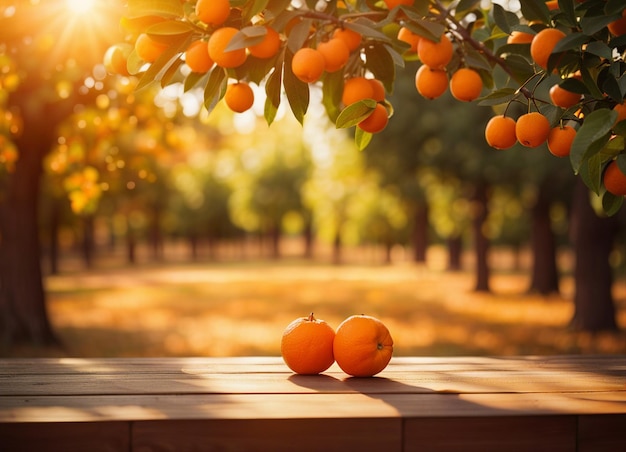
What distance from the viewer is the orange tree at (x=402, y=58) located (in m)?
2.16

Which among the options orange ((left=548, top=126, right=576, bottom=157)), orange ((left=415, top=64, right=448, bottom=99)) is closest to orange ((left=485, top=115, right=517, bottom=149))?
orange ((left=548, top=126, right=576, bottom=157))

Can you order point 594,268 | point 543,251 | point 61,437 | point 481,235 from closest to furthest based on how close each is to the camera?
point 61,437 < point 594,268 < point 543,251 < point 481,235

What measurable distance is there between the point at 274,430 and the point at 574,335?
10.4 metres

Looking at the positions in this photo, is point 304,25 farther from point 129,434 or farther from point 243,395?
point 129,434

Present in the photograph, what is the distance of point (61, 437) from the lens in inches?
73.2

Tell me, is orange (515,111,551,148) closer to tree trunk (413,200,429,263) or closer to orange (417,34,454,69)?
orange (417,34,454,69)

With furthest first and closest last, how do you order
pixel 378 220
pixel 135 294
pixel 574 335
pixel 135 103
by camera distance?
pixel 378 220 < pixel 135 294 < pixel 574 335 < pixel 135 103

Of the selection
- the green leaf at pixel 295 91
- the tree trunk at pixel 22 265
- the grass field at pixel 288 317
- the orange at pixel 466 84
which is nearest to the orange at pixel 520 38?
the orange at pixel 466 84

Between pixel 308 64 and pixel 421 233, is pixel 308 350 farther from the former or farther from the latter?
pixel 421 233

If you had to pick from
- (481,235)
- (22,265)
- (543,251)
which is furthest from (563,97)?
(543,251)

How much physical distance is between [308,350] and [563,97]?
4.41 ft

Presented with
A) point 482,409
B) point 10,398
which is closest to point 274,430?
point 482,409

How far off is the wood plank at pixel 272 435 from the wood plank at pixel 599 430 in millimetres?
586

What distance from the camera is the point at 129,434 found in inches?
74.2
